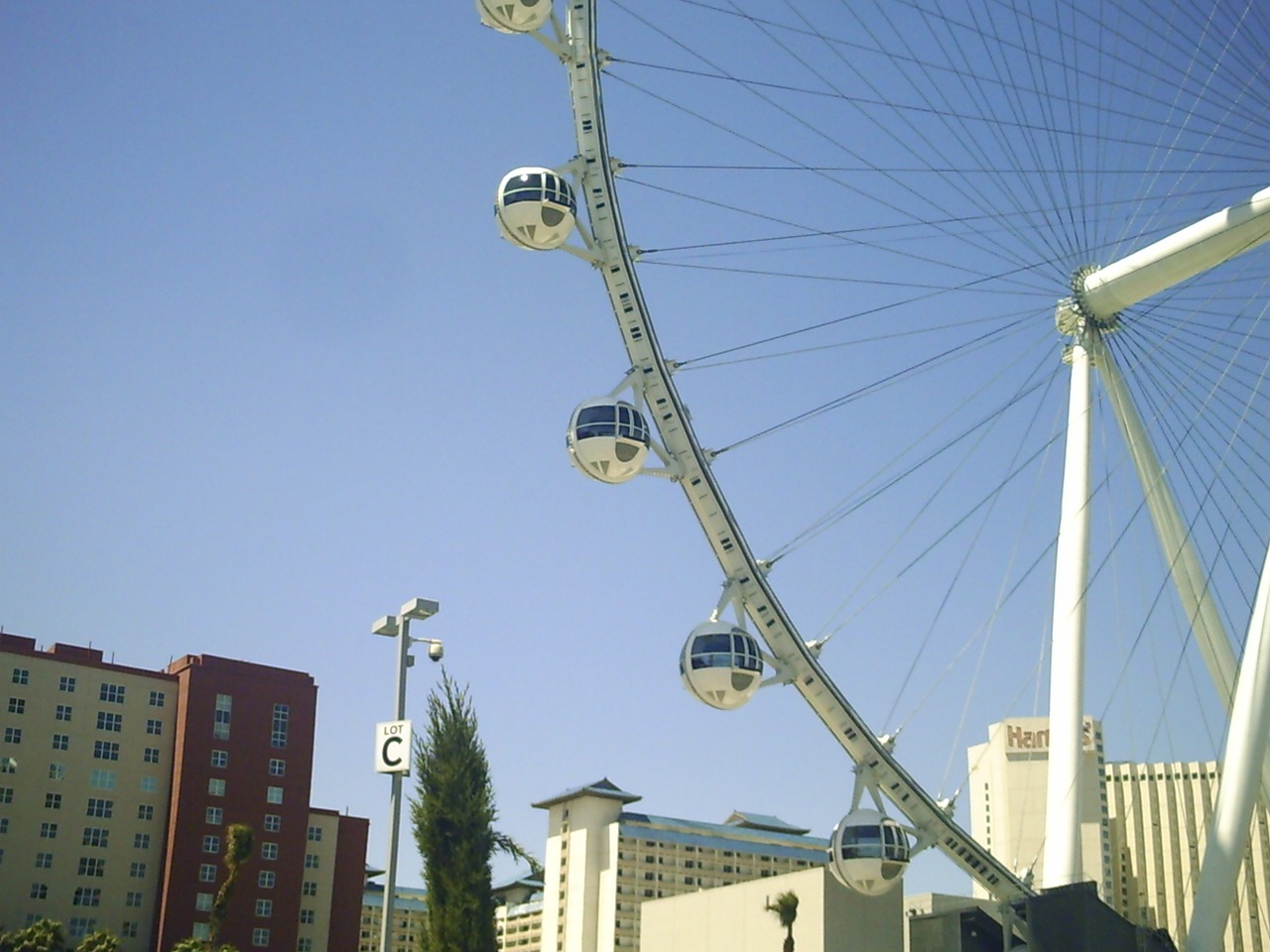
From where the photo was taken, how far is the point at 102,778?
81.5m

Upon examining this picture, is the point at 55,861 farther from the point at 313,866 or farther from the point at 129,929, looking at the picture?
the point at 313,866

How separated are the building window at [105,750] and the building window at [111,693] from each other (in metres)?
2.18

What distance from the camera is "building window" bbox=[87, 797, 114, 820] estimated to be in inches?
3179

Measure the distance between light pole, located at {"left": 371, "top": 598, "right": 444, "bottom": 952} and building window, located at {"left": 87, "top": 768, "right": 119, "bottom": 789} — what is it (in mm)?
62041

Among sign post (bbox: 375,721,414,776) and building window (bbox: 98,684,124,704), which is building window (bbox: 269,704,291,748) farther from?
sign post (bbox: 375,721,414,776)

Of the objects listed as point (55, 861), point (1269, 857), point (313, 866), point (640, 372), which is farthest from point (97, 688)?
point (1269, 857)

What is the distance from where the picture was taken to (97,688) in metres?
82.7

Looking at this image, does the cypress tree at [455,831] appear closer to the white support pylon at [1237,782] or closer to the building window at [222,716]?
the white support pylon at [1237,782]

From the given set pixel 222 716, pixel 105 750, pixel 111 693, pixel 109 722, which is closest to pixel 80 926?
pixel 105 750

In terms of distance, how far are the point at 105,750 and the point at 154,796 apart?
3.59m

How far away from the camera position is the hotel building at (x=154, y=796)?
258 feet

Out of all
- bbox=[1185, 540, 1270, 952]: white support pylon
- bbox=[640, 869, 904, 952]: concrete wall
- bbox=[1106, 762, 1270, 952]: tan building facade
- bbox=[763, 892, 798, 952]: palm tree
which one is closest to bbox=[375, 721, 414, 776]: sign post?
bbox=[1185, 540, 1270, 952]: white support pylon

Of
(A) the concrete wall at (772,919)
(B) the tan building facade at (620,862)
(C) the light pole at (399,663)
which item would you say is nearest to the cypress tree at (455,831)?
(C) the light pole at (399,663)

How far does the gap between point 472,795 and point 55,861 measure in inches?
2196
